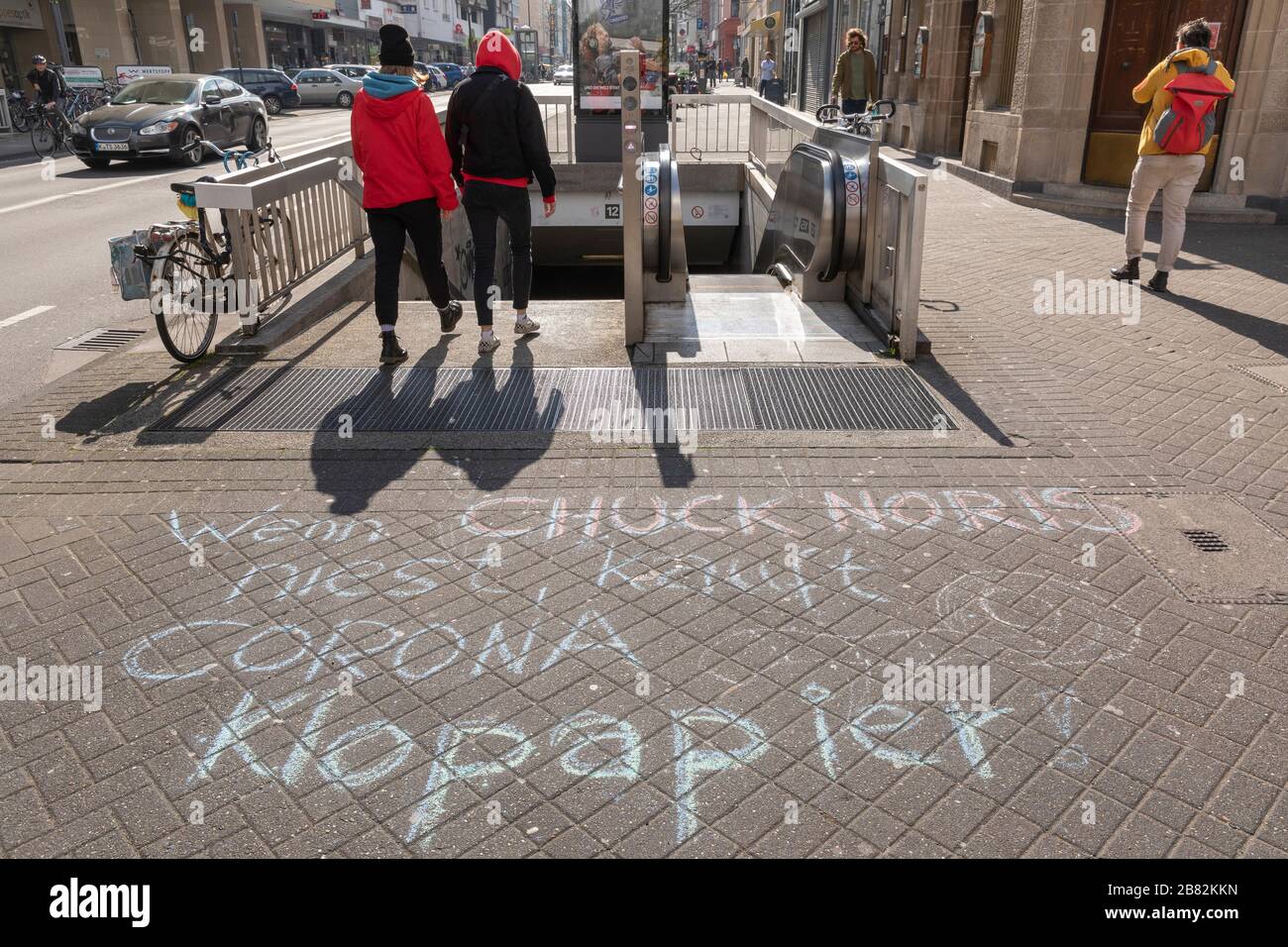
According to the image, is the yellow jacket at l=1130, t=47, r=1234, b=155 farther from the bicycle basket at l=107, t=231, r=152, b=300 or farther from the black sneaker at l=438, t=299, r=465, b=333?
the bicycle basket at l=107, t=231, r=152, b=300

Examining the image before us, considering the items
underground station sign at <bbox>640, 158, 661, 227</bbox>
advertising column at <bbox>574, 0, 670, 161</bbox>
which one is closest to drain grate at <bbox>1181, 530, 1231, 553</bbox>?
underground station sign at <bbox>640, 158, 661, 227</bbox>

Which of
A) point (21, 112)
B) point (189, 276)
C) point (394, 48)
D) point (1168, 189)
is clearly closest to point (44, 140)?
point (21, 112)

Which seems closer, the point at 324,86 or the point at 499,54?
the point at 499,54

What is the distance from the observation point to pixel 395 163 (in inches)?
253

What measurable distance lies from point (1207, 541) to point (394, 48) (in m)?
5.43

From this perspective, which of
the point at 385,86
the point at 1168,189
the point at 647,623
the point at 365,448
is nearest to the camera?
the point at 647,623

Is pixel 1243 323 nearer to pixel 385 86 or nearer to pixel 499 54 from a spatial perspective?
pixel 499 54

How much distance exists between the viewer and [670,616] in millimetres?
3738

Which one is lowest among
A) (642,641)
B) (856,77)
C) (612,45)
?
(642,641)

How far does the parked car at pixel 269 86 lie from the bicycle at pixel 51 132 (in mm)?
11660

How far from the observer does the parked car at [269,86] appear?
34.8 m

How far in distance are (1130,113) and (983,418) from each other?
9280 mm

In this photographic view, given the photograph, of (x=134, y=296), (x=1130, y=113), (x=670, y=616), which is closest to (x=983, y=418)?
(x=670, y=616)
